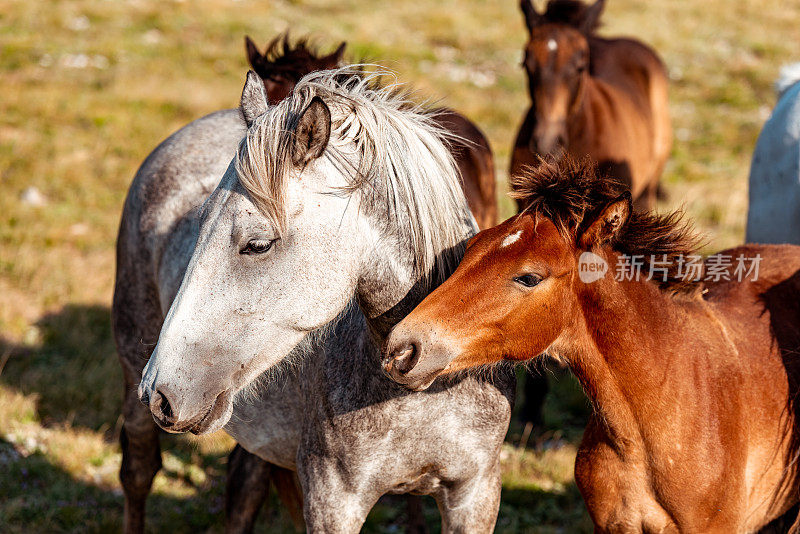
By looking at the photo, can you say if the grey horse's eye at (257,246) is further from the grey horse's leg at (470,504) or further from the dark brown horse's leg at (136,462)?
the dark brown horse's leg at (136,462)

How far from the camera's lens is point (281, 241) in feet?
6.86

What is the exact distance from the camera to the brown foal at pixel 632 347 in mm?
2262

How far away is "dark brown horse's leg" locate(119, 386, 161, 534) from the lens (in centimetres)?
380

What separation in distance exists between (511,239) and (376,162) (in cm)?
49

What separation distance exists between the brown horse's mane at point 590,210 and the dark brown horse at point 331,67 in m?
1.47

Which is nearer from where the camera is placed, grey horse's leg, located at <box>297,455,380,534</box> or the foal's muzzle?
the foal's muzzle

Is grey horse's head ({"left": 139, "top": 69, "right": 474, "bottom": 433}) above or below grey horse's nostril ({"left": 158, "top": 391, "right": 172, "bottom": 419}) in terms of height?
above

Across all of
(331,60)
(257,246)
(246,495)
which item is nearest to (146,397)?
(257,246)

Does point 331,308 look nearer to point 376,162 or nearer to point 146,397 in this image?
point 376,162

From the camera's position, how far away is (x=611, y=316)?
2.47 m

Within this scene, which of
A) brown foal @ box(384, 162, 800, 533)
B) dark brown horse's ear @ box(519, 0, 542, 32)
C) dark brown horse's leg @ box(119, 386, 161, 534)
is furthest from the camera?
dark brown horse's ear @ box(519, 0, 542, 32)

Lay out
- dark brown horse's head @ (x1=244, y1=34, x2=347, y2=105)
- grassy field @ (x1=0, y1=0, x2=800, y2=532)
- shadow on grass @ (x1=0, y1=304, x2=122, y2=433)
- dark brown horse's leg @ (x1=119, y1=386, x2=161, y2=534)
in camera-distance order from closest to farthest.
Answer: dark brown horse's leg @ (x1=119, y1=386, x2=161, y2=534), dark brown horse's head @ (x1=244, y1=34, x2=347, y2=105), grassy field @ (x1=0, y1=0, x2=800, y2=532), shadow on grass @ (x1=0, y1=304, x2=122, y2=433)

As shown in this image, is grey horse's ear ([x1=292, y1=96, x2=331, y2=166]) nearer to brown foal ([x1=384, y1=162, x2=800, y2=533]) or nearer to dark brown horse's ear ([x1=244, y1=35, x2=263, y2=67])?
brown foal ([x1=384, y1=162, x2=800, y2=533])

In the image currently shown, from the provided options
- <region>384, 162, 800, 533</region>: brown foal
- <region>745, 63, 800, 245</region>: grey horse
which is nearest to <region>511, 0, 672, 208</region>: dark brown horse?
<region>745, 63, 800, 245</region>: grey horse
